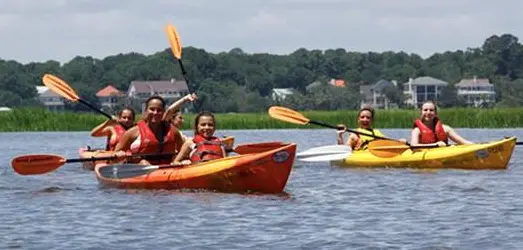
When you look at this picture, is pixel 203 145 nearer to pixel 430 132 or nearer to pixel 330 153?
pixel 330 153

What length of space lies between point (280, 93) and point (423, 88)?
13.0 metres

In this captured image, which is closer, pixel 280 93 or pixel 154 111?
pixel 154 111

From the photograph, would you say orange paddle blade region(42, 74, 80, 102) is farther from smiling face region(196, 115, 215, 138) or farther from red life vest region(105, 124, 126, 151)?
smiling face region(196, 115, 215, 138)

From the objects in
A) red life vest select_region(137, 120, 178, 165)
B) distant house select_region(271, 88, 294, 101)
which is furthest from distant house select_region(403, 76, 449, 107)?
red life vest select_region(137, 120, 178, 165)

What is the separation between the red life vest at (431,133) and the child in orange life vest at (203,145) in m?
4.81

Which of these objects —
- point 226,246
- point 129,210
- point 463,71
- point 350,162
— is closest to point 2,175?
point 350,162

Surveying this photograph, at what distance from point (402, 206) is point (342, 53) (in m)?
125

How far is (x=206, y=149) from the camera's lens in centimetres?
1566

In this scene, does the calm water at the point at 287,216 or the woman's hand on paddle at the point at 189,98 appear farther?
the woman's hand on paddle at the point at 189,98

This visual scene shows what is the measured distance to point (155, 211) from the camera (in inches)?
547

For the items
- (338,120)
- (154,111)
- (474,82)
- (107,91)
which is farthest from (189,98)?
(474,82)

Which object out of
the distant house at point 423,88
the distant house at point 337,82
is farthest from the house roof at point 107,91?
the distant house at point 423,88

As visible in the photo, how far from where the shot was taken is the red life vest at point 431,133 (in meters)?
19.8

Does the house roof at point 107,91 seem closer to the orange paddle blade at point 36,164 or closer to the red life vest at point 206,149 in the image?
the orange paddle blade at point 36,164
